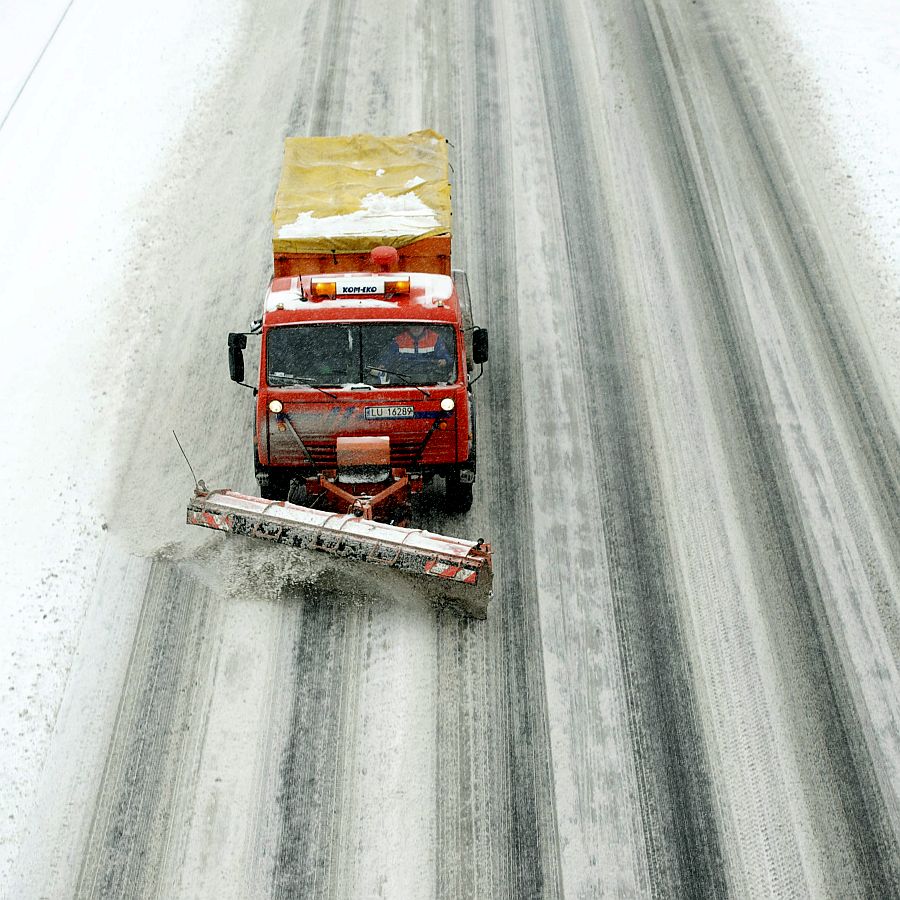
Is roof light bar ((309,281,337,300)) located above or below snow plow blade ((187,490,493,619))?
above

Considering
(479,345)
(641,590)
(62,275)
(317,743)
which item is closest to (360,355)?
(479,345)

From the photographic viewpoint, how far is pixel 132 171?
1655 cm

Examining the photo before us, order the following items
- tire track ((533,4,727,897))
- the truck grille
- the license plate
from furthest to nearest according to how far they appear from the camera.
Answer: the truck grille
the license plate
tire track ((533,4,727,897))

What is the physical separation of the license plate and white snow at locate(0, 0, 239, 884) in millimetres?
3014

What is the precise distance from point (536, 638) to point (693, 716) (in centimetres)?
147

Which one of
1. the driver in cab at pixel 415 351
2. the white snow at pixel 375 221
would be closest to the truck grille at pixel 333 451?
the driver in cab at pixel 415 351

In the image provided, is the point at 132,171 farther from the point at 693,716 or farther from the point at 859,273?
the point at 693,716

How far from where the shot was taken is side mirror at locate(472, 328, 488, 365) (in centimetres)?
1047

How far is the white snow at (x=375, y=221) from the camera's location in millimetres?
11320

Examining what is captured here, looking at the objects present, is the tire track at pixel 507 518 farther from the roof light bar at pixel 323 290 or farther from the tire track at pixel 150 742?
the roof light bar at pixel 323 290

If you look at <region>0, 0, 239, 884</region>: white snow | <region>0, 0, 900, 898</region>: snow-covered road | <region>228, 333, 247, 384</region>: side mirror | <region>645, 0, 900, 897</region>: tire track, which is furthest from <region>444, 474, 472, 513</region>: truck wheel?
<region>0, 0, 239, 884</region>: white snow

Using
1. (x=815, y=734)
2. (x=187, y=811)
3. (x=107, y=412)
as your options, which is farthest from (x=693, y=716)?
(x=107, y=412)

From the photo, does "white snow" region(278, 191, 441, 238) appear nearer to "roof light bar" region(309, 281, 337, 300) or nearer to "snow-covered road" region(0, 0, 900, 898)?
"roof light bar" region(309, 281, 337, 300)

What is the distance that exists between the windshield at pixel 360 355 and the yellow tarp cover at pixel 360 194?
1.48 meters
